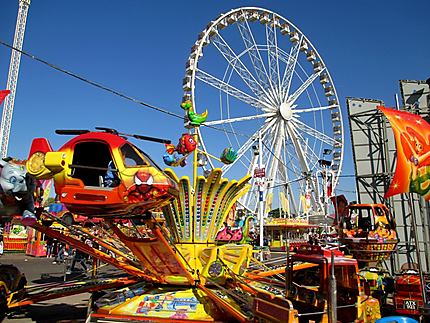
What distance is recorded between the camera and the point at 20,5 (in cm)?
3850

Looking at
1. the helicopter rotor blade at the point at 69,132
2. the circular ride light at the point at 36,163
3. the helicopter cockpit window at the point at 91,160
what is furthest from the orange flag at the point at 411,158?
the circular ride light at the point at 36,163

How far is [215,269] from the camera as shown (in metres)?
6.56

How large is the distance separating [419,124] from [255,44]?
20.2 meters

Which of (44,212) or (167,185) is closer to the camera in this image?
(167,185)

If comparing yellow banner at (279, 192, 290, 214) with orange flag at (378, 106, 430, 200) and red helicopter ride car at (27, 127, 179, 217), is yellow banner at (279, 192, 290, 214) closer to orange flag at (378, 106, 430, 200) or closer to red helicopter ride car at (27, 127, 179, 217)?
orange flag at (378, 106, 430, 200)

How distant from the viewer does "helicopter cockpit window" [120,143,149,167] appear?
209 inches

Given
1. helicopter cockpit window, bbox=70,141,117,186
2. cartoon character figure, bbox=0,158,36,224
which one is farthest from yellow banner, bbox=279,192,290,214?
cartoon character figure, bbox=0,158,36,224

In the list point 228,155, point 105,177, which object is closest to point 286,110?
point 228,155

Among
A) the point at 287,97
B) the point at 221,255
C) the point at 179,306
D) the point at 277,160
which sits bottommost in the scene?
the point at 179,306

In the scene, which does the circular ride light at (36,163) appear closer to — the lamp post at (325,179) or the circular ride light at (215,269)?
the circular ride light at (215,269)

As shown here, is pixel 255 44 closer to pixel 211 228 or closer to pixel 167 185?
pixel 211 228

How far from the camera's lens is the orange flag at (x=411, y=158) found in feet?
17.8

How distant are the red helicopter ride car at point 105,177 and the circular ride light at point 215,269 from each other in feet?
5.47

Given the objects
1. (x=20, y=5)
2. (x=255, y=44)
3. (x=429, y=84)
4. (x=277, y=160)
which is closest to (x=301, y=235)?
(x=277, y=160)
